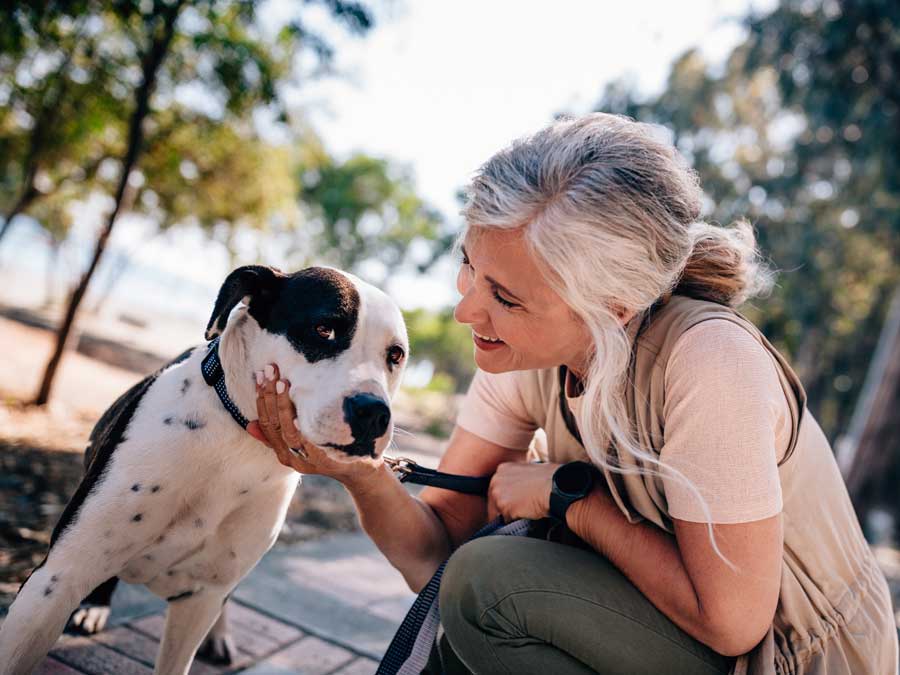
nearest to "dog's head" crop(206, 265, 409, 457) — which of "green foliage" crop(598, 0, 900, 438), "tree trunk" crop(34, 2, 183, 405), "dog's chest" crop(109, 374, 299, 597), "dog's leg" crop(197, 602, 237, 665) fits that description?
"dog's chest" crop(109, 374, 299, 597)

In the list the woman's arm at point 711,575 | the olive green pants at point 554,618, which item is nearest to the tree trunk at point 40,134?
the olive green pants at point 554,618

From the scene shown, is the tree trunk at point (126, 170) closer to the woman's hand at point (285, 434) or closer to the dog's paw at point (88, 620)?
the dog's paw at point (88, 620)

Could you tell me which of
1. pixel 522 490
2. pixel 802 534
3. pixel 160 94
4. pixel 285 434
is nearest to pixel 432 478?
pixel 522 490

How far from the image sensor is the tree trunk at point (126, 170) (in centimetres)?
658

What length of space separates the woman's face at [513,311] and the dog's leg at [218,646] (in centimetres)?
145

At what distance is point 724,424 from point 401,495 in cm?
99

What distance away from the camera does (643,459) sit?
192 cm

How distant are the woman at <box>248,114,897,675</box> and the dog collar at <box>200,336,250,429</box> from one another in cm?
19

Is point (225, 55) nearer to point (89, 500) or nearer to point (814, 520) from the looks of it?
point (89, 500)

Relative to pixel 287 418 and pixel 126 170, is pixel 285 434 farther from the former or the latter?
pixel 126 170

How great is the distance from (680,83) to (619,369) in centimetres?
1592

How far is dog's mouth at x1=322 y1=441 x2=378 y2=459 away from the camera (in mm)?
1841

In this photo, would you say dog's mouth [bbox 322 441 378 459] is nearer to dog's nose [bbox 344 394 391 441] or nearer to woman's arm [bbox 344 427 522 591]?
dog's nose [bbox 344 394 391 441]

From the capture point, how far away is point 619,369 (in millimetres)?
1909
